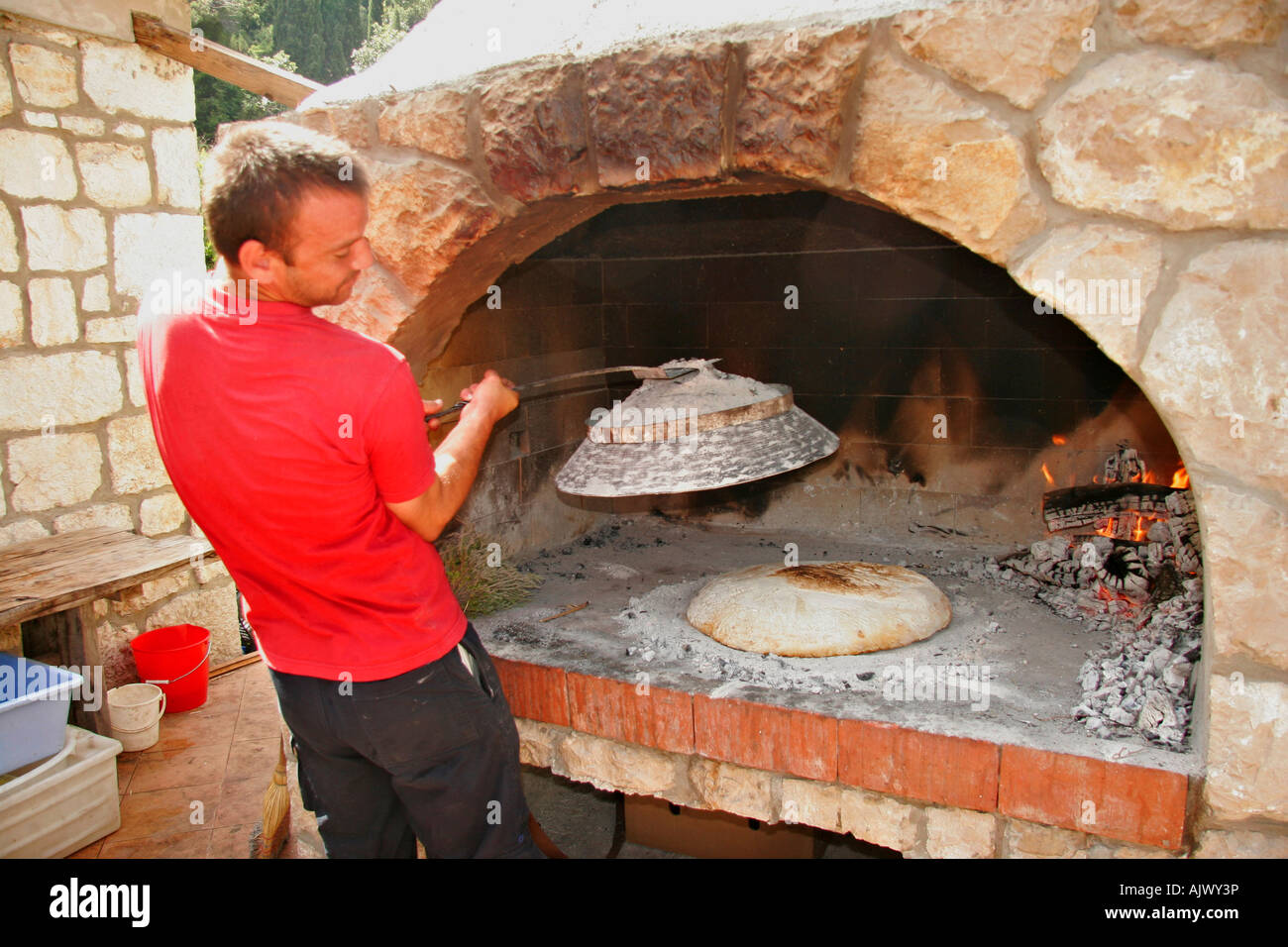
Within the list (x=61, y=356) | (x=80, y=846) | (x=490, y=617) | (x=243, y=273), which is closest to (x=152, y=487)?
(x=61, y=356)

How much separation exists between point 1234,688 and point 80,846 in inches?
141

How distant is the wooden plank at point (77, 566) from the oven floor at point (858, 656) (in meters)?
1.33

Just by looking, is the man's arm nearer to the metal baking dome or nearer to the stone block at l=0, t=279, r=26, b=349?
the metal baking dome

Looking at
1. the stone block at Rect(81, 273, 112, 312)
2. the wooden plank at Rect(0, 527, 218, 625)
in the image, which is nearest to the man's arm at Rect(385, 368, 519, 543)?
the wooden plank at Rect(0, 527, 218, 625)

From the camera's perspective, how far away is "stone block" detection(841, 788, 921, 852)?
2.23 m

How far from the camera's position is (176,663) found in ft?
13.7

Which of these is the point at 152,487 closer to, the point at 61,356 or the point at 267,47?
the point at 61,356

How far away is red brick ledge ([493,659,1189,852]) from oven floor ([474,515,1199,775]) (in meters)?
0.03

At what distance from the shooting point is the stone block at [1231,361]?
5.45 feet

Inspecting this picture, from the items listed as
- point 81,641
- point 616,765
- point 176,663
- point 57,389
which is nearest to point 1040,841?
point 616,765

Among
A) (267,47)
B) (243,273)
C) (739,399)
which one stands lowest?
(739,399)

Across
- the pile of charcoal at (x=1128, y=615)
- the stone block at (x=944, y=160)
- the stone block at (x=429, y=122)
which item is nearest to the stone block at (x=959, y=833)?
the pile of charcoal at (x=1128, y=615)

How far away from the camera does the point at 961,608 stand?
2930 millimetres

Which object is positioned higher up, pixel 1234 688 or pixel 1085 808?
pixel 1234 688
